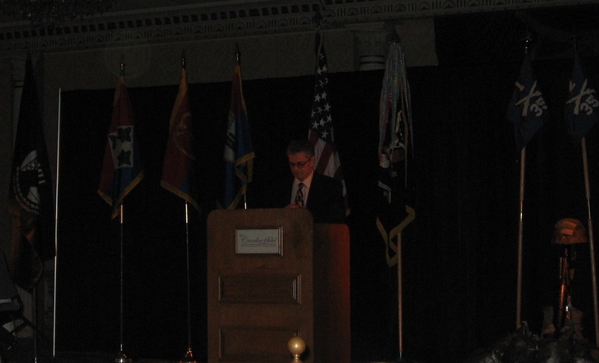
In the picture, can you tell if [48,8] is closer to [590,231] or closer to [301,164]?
[301,164]

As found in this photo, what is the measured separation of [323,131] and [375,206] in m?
0.86

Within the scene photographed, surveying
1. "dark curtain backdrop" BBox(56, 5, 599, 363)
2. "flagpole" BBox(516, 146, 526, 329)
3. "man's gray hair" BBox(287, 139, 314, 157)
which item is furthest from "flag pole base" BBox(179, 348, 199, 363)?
"man's gray hair" BBox(287, 139, 314, 157)

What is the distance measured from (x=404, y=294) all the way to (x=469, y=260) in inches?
23.7

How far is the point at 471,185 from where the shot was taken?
21.6ft

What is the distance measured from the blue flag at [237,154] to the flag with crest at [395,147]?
Result: 1.14m

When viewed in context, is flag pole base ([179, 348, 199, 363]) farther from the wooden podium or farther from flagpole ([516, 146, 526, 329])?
the wooden podium

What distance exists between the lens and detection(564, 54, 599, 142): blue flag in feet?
19.3

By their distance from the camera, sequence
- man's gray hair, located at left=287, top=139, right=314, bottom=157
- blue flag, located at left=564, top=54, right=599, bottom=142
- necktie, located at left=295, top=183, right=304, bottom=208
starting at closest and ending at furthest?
man's gray hair, located at left=287, top=139, right=314, bottom=157
necktie, located at left=295, top=183, right=304, bottom=208
blue flag, located at left=564, top=54, right=599, bottom=142

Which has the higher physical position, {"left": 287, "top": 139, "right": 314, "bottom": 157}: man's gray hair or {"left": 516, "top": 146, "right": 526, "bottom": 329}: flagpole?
{"left": 287, "top": 139, "right": 314, "bottom": 157}: man's gray hair

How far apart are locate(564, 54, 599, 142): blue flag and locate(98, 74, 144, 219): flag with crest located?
137 inches

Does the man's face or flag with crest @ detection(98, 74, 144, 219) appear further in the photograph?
flag with crest @ detection(98, 74, 144, 219)

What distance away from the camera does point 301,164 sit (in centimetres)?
459

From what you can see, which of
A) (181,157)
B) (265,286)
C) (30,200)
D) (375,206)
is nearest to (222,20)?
(181,157)

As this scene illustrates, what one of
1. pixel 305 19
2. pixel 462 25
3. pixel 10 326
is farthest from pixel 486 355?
pixel 10 326
